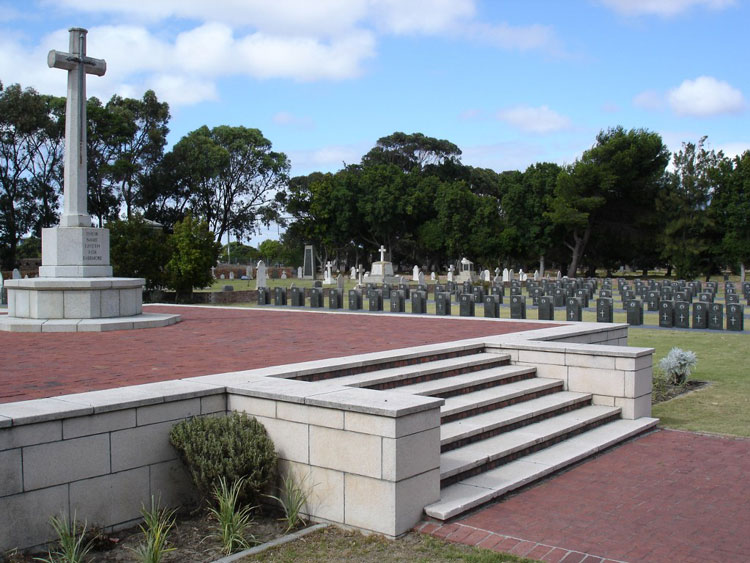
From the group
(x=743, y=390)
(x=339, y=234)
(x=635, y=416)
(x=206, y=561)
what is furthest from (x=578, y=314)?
(x=339, y=234)

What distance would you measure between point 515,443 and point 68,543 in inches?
153

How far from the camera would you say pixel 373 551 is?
456 centimetres

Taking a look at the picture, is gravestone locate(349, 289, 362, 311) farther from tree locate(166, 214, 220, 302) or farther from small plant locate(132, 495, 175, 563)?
small plant locate(132, 495, 175, 563)

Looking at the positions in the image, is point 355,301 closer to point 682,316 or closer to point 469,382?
point 682,316

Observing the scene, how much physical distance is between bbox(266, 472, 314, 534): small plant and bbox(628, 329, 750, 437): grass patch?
4891mm

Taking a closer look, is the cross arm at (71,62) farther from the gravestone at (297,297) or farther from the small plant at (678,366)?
the gravestone at (297,297)

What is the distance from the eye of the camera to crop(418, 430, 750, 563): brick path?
451 cm

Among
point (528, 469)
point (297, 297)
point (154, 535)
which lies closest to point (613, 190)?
point (297, 297)

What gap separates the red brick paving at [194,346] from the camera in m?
6.67

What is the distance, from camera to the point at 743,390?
10016mm

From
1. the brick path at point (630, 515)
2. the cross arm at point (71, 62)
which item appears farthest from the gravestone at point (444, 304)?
the brick path at point (630, 515)

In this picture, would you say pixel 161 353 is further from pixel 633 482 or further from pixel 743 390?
pixel 743 390

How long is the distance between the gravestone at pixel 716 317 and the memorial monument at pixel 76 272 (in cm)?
1399

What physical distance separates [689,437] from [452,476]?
3.41 m
